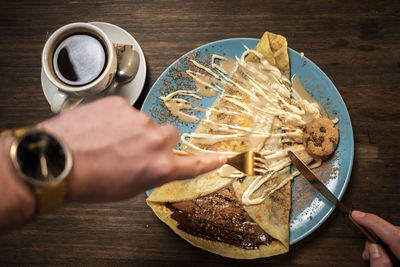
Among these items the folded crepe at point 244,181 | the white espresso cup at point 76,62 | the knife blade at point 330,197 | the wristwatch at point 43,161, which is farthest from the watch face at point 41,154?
the knife blade at point 330,197

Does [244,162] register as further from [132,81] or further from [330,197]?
[132,81]

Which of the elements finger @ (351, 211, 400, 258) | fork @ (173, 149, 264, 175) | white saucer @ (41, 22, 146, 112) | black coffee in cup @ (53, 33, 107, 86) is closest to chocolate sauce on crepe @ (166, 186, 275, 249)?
fork @ (173, 149, 264, 175)

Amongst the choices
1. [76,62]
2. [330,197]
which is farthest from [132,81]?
[330,197]

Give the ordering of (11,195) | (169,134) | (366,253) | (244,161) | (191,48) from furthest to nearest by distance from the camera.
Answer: (191,48) < (366,253) < (244,161) < (169,134) < (11,195)

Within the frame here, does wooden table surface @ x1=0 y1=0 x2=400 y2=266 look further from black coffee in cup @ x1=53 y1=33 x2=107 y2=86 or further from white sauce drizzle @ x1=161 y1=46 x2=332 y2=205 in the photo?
black coffee in cup @ x1=53 y1=33 x2=107 y2=86

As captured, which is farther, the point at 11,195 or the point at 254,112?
the point at 254,112
